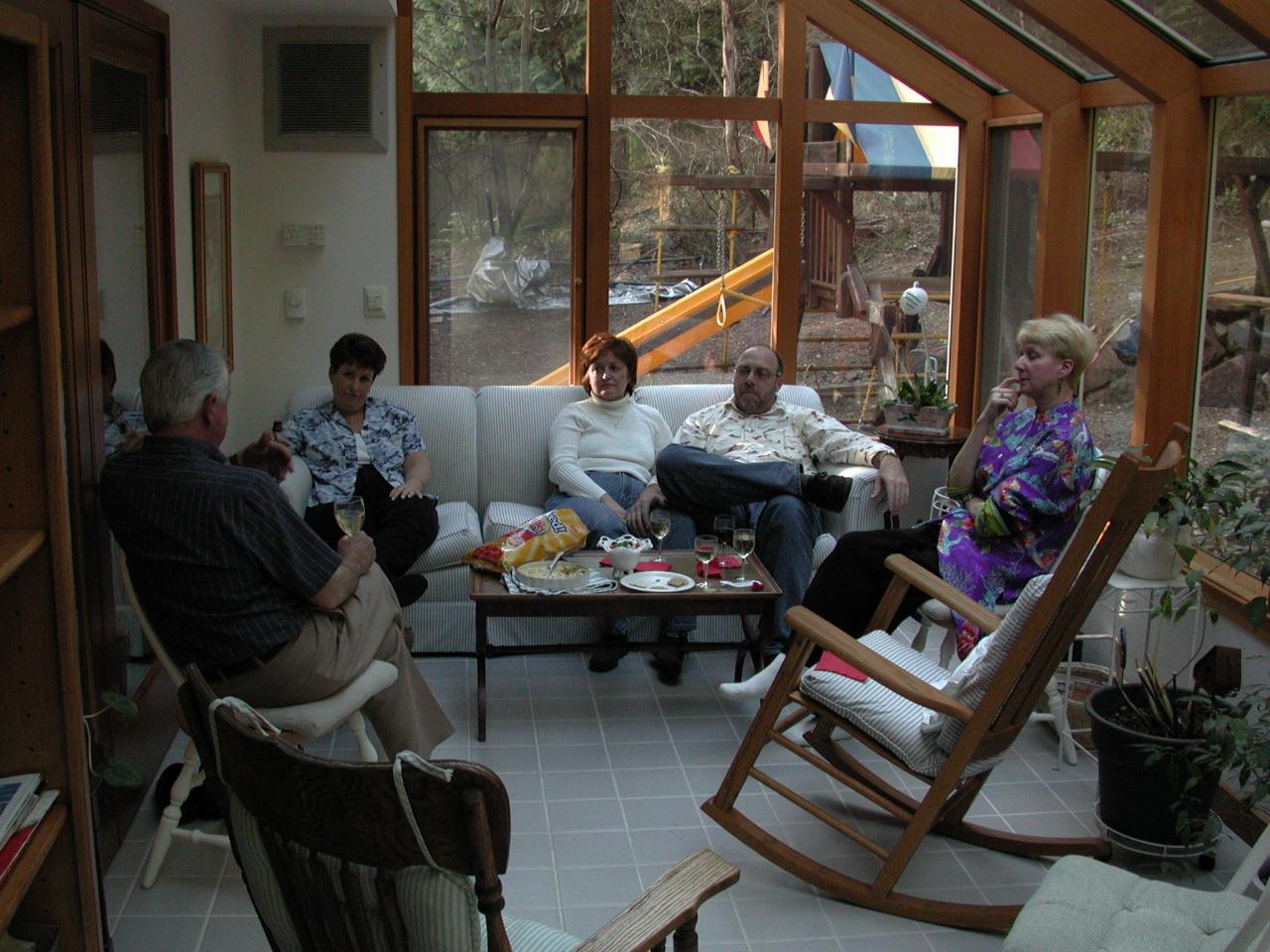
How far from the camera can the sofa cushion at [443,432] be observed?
5254mm

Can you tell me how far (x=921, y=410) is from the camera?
5523mm

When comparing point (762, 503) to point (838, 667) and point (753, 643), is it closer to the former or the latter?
point (753, 643)

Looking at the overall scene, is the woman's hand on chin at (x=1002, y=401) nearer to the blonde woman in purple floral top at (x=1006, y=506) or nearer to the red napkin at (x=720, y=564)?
the blonde woman in purple floral top at (x=1006, y=506)

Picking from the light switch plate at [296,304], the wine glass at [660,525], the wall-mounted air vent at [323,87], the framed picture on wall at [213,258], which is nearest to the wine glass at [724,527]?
the wine glass at [660,525]

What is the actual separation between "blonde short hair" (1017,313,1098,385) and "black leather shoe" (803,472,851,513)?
0.93 metres

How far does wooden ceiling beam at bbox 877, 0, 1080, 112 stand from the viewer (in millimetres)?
5004

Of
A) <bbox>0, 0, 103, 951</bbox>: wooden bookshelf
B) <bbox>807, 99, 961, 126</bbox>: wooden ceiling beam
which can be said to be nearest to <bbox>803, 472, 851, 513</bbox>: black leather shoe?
<bbox>807, 99, 961, 126</bbox>: wooden ceiling beam

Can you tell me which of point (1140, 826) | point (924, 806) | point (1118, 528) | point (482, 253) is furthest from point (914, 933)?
point (482, 253)

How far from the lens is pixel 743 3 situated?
18.5 ft

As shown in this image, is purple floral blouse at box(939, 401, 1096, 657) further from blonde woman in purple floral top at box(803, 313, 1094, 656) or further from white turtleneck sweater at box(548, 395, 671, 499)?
white turtleneck sweater at box(548, 395, 671, 499)

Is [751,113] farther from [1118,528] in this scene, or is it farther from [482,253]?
[1118,528]

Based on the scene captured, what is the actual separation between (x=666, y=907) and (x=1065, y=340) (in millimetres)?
2735

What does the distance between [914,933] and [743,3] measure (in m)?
3.91

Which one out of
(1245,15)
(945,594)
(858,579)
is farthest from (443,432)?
(1245,15)
